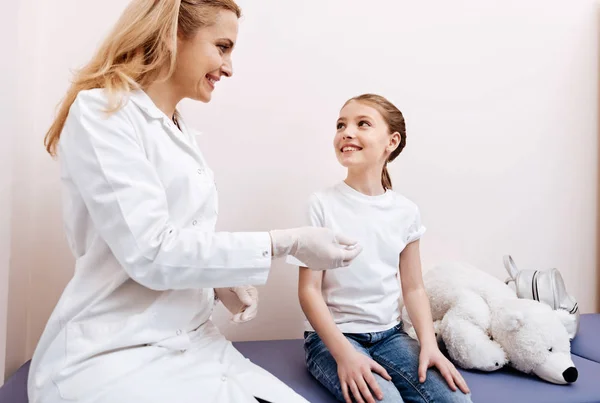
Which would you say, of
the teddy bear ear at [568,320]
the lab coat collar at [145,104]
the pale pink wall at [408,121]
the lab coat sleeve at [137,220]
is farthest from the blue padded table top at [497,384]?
the lab coat collar at [145,104]

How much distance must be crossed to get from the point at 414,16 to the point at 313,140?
1.96ft

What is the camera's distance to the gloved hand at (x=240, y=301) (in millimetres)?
1178

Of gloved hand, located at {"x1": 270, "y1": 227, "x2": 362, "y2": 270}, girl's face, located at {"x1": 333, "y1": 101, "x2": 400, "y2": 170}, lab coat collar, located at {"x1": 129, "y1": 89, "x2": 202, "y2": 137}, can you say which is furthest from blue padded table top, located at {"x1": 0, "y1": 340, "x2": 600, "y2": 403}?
lab coat collar, located at {"x1": 129, "y1": 89, "x2": 202, "y2": 137}

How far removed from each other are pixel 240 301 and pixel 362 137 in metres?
0.57

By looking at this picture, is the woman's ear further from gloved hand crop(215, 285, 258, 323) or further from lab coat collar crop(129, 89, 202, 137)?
lab coat collar crop(129, 89, 202, 137)

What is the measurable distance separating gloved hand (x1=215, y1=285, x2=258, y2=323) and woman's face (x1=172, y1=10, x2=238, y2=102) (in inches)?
18.1

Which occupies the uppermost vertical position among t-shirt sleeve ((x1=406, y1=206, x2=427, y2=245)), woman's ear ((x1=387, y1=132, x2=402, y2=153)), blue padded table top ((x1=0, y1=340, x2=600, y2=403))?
woman's ear ((x1=387, y1=132, x2=402, y2=153))

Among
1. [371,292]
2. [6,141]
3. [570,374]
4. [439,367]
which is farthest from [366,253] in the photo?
[6,141]

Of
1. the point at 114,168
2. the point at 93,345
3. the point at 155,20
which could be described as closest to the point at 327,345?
the point at 93,345

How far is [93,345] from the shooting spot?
0.91m

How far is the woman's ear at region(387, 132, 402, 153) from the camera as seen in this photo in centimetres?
154

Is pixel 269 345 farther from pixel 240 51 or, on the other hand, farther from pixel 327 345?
pixel 240 51

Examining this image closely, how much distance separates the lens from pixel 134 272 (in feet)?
2.94

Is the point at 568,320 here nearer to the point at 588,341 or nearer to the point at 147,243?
the point at 588,341
